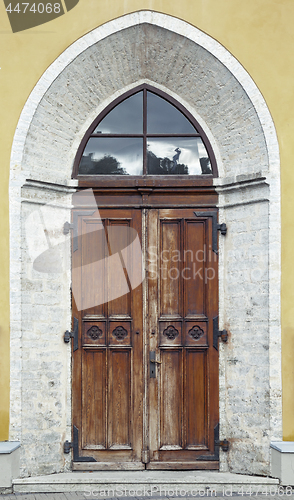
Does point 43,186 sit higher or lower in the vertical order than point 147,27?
lower

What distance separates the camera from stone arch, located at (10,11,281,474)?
476 centimetres

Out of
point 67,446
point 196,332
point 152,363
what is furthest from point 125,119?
point 67,446

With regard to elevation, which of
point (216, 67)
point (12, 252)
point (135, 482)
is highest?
point (216, 67)

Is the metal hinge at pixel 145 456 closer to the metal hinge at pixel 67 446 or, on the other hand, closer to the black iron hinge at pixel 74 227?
the metal hinge at pixel 67 446

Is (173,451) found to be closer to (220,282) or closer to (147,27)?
(220,282)

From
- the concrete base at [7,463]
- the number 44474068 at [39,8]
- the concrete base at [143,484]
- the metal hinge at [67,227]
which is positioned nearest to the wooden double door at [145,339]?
the metal hinge at [67,227]

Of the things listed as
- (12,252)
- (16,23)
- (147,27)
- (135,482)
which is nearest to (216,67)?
(147,27)

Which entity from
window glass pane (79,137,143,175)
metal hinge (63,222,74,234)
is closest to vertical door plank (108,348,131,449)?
metal hinge (63,222,74,234)

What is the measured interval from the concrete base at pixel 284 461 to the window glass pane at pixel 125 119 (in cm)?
343

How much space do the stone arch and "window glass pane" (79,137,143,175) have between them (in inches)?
6.9

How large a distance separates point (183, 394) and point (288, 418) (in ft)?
3.47

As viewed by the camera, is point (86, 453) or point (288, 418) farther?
point (86, 453)

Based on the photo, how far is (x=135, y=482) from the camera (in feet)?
15.5

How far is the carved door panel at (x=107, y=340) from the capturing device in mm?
5082
